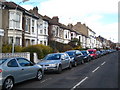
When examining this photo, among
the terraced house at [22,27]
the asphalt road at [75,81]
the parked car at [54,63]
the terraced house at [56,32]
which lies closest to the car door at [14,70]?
the asphalt road at [75,81]

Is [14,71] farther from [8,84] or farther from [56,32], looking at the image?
[56,32]

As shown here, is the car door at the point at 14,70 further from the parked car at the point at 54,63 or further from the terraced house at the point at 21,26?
the terraced house at the point at 21,26

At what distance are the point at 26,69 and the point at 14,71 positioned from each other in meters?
1.03

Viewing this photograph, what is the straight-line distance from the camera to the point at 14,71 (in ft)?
27.9

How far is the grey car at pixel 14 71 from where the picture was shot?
7.94m

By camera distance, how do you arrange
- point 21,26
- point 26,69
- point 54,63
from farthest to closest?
point 21,26 < point 54,63 < point 26,69

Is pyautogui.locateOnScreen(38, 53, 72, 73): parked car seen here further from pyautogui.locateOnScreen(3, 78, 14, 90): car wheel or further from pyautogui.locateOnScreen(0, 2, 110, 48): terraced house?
pyautogui.locateOnScreen(0, 2, 110, 48): terraced house

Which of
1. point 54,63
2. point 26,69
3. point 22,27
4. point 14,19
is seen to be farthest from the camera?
point 22,27

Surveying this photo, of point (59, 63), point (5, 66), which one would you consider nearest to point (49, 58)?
point (59, 63)

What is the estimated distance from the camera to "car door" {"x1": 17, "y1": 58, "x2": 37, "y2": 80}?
926cm

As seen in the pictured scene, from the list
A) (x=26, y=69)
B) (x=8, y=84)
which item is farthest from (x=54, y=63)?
(x=8, y=84)

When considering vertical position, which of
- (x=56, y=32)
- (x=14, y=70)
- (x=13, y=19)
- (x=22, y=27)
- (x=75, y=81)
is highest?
(x=13, y=19)

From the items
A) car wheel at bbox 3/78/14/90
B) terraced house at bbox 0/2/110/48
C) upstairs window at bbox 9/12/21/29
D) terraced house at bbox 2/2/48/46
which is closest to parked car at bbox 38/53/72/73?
car wheel at bbox 3/78/14/90

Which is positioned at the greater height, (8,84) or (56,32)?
(56,32)
